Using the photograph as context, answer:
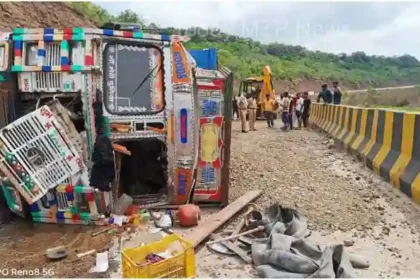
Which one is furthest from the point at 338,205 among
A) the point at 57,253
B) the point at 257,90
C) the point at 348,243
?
the point at 257,90

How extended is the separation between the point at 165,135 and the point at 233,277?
1940 mm

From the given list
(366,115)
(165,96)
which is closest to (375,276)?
(165,96)

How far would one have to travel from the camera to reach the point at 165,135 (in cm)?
537

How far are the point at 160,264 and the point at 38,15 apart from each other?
1324 centimetres

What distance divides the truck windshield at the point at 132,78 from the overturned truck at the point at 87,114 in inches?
0.4

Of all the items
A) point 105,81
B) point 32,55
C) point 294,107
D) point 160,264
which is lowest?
point 160,264

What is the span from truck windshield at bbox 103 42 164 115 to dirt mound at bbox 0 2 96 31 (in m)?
8.05

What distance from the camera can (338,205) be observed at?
5836 millimetres

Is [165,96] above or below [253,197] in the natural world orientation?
above

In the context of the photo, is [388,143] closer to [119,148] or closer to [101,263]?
[119,148]

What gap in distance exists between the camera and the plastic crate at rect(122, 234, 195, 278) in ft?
11.3

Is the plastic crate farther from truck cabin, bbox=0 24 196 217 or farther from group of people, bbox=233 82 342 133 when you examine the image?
group of people, bbox=233 82 342 133

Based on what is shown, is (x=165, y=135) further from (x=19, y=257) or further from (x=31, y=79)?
(x=19, y=257)

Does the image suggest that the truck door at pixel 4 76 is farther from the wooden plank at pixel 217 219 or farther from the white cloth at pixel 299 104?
the white cloth at pixel 299 104
